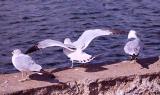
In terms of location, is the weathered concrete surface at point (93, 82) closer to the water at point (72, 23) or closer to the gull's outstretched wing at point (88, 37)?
the gull's outstretched wing at point (88, 37)

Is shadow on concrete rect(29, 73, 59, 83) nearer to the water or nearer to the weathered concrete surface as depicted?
the weathered concrete surface

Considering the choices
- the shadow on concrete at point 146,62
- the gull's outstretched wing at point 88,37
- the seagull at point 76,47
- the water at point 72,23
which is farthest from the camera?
the water at point 72,23

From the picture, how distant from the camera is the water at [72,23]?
36.1 feet

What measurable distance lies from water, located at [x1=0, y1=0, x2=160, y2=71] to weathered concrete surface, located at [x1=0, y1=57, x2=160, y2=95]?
352 cm

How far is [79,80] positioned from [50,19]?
7100 mm

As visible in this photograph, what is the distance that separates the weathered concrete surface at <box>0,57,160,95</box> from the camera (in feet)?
20.1

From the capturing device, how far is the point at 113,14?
13.7m

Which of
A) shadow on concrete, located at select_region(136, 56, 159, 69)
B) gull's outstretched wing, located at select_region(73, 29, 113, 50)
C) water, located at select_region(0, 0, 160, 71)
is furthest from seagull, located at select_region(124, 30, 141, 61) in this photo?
water, located at select_region(0, 0, 160, 71)

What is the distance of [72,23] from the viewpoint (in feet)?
42.7

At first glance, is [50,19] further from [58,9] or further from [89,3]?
[89,3]

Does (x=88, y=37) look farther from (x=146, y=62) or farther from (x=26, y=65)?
(x=26, y=65)

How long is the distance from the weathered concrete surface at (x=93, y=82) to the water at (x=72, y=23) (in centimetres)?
352

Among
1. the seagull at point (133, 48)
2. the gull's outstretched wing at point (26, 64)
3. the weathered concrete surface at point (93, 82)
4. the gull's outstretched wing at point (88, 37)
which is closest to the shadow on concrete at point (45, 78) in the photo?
the weathered concrete surface at point (93, 82)

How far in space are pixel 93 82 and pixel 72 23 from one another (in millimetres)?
6753
